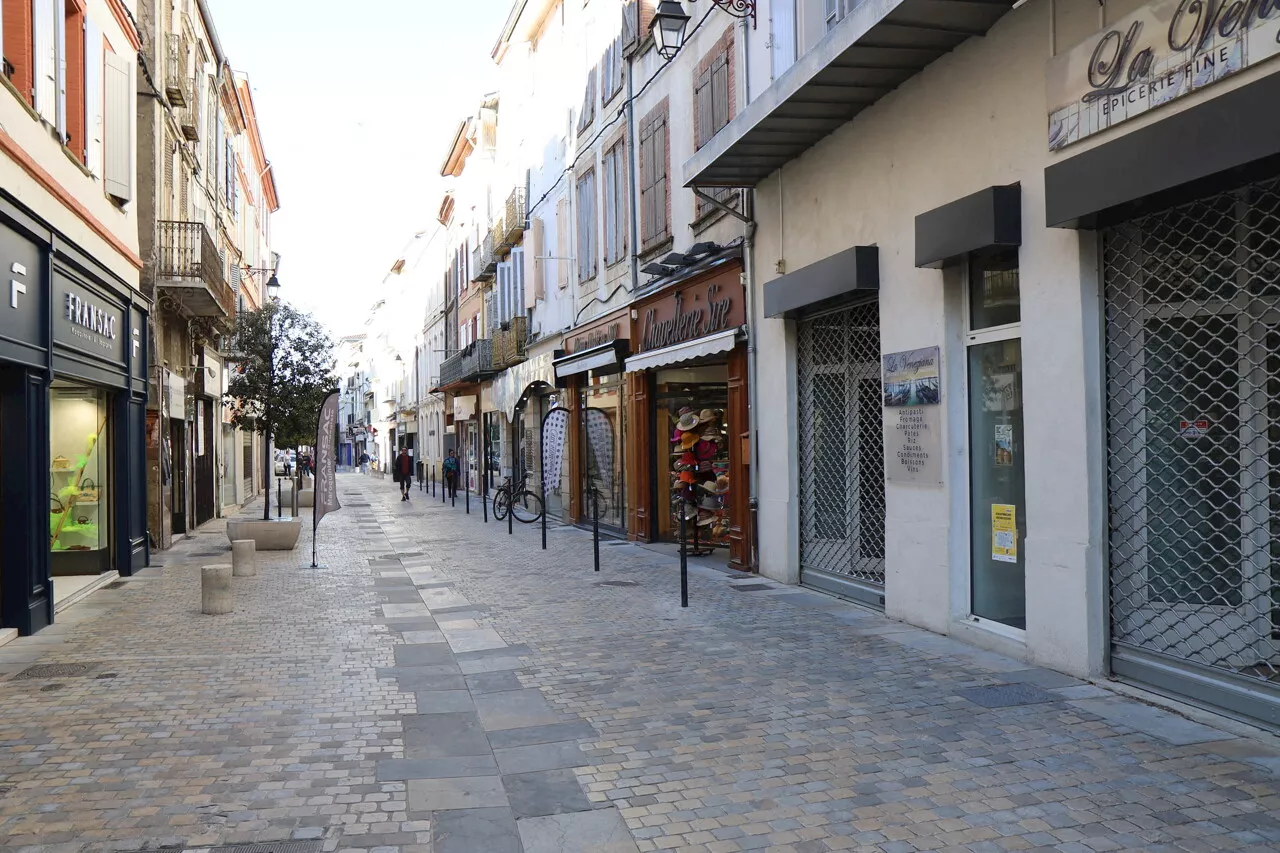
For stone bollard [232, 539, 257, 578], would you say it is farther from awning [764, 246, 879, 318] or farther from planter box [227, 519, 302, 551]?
awning [764, 246, 879, 318]

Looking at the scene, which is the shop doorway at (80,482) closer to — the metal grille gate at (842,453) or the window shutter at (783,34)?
the metal grille gate at (842,453)

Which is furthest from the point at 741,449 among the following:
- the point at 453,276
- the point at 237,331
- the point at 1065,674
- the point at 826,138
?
the point at 453,276

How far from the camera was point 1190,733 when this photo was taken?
5367 mm

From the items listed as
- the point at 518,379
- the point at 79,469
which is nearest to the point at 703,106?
the point at 79,469

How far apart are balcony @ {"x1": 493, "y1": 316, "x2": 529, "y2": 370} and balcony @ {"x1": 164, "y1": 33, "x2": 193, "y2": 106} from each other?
8974mm

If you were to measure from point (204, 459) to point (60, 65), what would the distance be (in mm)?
14219

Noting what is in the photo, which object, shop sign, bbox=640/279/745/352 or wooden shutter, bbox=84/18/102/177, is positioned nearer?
wooden shutter, bbox=84/18/102/177

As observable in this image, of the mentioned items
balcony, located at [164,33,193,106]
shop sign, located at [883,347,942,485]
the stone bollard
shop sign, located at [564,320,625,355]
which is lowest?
the stone bollard

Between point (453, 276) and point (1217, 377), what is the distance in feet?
115

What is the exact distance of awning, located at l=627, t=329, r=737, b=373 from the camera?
1236cm

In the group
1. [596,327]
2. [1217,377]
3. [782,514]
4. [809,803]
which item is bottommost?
[809,803]

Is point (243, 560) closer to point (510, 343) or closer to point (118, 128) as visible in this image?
point (118, 128)

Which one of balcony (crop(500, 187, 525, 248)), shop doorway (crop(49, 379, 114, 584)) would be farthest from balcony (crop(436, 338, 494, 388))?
shop doorway (crop(49, 379, 114, 584))

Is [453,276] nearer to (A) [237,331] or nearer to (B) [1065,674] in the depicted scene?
(A) [237,331]
